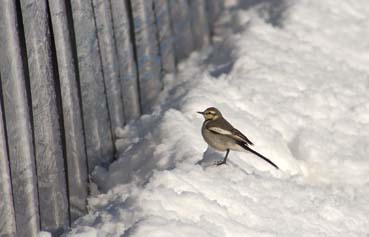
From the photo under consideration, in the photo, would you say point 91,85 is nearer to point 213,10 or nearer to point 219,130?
point 219,130

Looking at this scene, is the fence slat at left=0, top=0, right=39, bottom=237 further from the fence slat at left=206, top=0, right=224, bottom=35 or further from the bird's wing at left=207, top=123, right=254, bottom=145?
the fence slat at left=206, top=0, right=224, bottom=35

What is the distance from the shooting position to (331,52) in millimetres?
9633

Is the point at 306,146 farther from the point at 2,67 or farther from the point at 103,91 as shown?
the point at 2,67

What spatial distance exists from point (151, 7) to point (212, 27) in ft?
7.50

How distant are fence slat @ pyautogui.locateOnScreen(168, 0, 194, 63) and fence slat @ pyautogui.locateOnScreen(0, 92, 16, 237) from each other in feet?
12.6

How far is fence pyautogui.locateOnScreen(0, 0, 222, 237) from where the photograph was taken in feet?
19.1

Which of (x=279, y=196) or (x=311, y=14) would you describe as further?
(x=311, y=14)

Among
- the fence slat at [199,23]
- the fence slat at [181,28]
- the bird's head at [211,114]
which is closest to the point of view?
the bird's head at [211,114]

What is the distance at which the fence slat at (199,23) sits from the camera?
32.8 ft

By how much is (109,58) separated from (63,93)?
0.99 metres

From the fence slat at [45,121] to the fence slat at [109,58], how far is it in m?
0.97

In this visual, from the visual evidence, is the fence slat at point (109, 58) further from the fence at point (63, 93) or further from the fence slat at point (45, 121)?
the fence slat at point (45, 121)

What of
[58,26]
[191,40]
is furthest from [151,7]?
[58,26]

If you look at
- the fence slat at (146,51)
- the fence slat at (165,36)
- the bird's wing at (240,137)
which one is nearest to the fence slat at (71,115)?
the bird's wing at (240,137)
